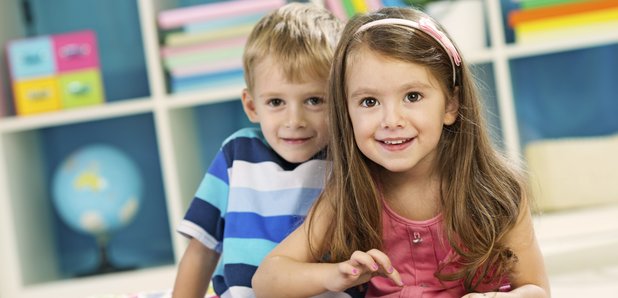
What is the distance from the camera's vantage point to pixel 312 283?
1.19m

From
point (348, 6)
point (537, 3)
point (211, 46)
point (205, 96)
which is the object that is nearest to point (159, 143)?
point (205, 96)

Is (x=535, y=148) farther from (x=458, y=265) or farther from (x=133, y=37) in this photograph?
(x=458, y=265)

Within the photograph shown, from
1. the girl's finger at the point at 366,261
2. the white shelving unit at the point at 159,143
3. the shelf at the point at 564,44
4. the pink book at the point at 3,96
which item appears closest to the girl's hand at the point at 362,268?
the girl's finger at the point at 366,261

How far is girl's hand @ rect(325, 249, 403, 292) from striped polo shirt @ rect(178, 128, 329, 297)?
0.75ft

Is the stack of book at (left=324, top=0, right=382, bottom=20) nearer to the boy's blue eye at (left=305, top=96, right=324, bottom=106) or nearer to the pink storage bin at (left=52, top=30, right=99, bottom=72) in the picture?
the pink storage bin at (left=52, top=30, right=99, bottom=72)

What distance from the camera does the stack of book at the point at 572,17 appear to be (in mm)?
2475

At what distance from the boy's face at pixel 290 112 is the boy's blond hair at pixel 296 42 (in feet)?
0.04

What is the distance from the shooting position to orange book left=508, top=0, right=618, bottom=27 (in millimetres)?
2473

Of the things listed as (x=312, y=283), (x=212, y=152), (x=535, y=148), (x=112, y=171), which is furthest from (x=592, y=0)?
(x=312, y=283)

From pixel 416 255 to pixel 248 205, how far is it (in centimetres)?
27

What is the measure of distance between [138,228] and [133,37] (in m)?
0.60

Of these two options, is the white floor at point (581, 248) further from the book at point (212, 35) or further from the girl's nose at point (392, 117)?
the girl's nose at point (392, 117)

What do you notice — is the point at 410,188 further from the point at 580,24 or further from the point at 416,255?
the point at 580,24

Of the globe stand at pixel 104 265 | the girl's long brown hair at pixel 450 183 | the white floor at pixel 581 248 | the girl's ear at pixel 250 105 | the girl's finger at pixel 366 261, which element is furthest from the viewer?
the globe stand at pixel 104 265
